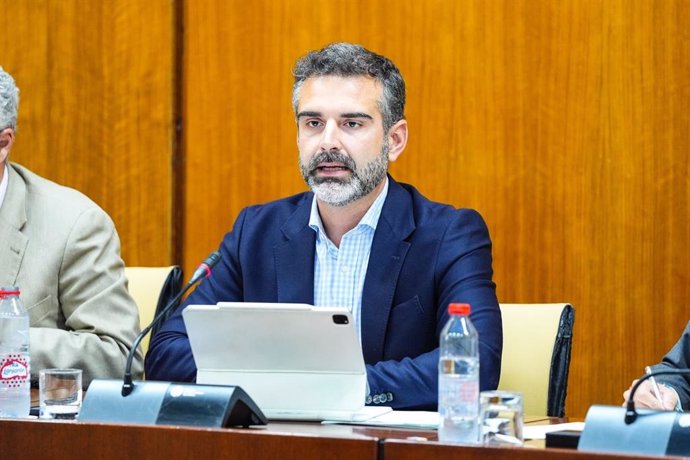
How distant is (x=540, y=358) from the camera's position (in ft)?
9.93

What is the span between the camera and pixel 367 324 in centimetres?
298

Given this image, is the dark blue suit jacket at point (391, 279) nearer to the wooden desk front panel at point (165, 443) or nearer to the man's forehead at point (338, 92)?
the man's forehead at point (338, 92)

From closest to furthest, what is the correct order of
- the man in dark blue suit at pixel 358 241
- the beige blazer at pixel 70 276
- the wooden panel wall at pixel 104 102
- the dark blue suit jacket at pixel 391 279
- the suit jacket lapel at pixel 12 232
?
1. the dark blue suit jacket at pixel 391 279
2. the man in dark blue suit at pixel 358 241
3. the beige blazer at pixel 70 276
4. the suit jacket lapel at pixel 12 232
5. the wooden panel wall at pixel 104 102

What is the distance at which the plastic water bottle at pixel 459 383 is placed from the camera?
1933 millimetres

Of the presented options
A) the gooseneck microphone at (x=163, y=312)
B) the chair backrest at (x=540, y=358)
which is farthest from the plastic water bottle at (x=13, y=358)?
the chair backrest at (x=540, y=358)

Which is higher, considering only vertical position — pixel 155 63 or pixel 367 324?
pixel 155 63

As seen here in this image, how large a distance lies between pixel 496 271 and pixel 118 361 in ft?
4.98

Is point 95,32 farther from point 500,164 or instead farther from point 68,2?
point 500,164

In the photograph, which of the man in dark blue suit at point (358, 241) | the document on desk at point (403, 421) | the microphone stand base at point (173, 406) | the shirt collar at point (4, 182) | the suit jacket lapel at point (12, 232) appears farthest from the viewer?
the shirt collar at point (4, 182)

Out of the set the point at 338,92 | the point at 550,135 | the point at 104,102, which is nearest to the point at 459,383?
the point at 338,92

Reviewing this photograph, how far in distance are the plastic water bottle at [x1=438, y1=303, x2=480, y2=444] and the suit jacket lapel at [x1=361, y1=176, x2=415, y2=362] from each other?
2.72ft

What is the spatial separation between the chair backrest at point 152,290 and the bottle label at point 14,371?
0.97 meters

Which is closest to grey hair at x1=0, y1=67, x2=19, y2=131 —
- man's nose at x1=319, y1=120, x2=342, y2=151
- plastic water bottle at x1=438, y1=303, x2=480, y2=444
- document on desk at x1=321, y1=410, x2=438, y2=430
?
man's nose at x1=319, y1=120, x2=342, y2=151

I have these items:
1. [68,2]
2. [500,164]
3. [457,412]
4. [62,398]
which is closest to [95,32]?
[68,2]
